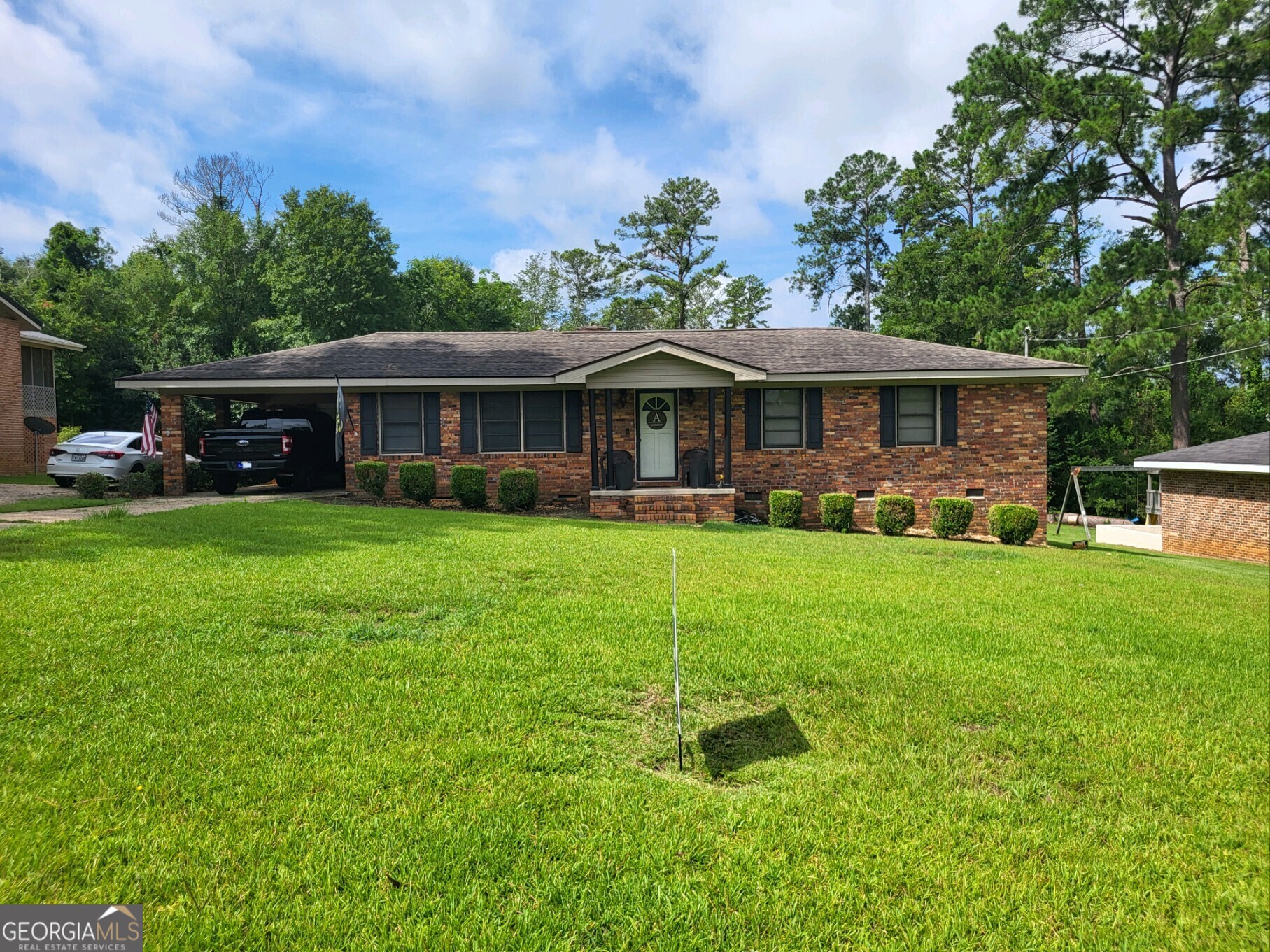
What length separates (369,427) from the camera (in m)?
15.3

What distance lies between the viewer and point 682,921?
2.34 m

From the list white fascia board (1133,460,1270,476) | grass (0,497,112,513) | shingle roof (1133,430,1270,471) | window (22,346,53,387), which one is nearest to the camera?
grass (0,497,112,513)

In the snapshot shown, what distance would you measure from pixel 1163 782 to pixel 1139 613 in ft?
13.7

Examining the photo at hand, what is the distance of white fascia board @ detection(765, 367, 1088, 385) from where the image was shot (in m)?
14.6

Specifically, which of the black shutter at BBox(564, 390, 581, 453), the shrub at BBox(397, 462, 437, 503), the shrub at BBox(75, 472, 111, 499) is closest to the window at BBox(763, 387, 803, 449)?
the black shutter at BBox(564, 390, 581, 453)

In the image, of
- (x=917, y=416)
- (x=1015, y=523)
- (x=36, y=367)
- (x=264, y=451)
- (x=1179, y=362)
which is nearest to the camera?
(x=1015, y=523)

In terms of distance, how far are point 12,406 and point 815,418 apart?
2404 centimetres

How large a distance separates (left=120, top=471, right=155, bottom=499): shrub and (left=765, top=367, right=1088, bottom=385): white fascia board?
1281 centimetres

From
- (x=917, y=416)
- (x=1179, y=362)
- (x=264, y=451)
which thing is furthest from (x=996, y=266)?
(x=264, y=451)

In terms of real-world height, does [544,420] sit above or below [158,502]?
above

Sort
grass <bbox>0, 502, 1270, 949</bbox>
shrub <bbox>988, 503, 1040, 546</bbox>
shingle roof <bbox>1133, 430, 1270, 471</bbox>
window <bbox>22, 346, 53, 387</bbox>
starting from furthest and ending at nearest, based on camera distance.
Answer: window <bbox>22, 346, 53, 387</bbox>, shingle roof <bbox>1133, 430, 1270, 471</bbox>, shrub <bbox>988, 503, 1040, 546</bbox>, grass <bbox>0, 502, 1270, 949</bbox>

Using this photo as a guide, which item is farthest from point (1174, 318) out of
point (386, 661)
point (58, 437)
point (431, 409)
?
point (58, 437)

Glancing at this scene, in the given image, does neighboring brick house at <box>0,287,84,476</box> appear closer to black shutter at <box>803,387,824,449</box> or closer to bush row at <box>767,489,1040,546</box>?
bush row at <box>767,489,1040,546</box>

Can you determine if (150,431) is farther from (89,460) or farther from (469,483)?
(469,483)
